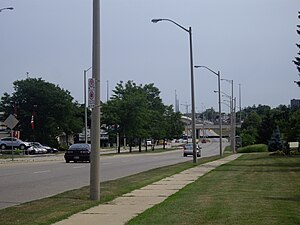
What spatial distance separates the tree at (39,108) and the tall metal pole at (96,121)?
79.9 metres

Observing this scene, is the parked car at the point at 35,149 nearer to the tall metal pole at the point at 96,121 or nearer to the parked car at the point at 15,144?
the parked car at the point at 15,144

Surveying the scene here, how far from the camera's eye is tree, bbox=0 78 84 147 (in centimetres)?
9612

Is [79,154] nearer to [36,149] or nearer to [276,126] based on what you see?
[36,149]

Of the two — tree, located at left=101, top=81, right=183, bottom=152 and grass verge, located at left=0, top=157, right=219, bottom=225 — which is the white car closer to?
tree, located at left=101, top=81, right=183, bottom=152

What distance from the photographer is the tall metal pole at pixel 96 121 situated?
632 inches

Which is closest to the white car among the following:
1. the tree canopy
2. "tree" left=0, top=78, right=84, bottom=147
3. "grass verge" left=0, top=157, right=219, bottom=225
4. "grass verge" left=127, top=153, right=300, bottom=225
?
"tree" left=0, top=78, right=84, bottom=147

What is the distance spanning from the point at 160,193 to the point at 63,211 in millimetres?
5780

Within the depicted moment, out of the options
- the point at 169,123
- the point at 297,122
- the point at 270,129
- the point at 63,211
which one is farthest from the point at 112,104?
the point at 63,211

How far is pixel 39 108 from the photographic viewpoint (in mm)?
96812

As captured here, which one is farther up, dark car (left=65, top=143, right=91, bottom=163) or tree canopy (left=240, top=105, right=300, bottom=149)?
tree canopy (left=240, top=105, right=300, bottom=149)

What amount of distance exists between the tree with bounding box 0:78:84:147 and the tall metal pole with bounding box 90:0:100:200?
3147 inches

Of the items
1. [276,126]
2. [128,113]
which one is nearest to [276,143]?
[276,126]

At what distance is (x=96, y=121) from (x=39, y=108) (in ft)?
270

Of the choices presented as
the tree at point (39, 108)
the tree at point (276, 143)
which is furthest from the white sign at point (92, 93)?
the tree at point (39, 108)
